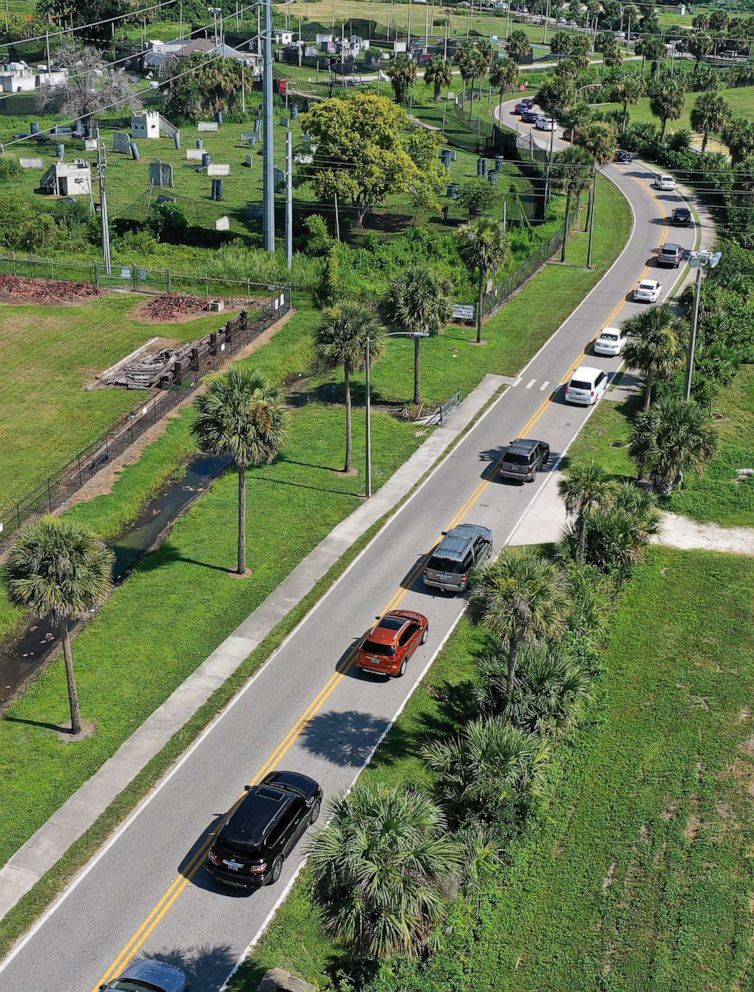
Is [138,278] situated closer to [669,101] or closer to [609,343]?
[609,343]

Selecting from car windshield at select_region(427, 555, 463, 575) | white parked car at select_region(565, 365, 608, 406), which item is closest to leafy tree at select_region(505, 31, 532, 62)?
white parked car at select_region(565, 365, 608, 406)

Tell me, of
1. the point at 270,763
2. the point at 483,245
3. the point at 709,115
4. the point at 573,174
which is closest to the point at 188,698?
the point at 270,763

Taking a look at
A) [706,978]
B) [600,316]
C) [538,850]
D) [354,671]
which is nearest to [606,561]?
[354,671]

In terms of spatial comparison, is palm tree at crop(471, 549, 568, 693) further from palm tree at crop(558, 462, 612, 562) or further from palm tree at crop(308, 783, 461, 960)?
palm tree at crop(308, 783, 461, 960)

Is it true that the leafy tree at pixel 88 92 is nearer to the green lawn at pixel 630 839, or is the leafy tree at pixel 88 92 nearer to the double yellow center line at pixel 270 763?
the double yellow center line at pixel 270 763

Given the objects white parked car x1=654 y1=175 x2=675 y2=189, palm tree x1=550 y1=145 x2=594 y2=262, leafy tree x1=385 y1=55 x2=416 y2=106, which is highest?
leafy tree x1=385 y1=55 x2=416 y2=106
